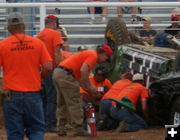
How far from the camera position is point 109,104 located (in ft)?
36.8

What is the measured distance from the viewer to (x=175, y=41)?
1220cm

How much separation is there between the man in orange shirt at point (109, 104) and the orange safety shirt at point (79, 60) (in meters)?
1.20

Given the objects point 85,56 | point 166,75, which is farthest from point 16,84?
point 166,75

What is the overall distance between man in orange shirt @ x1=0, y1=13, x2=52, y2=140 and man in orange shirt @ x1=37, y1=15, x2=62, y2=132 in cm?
319

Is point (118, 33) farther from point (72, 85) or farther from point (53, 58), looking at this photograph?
point (72, 85)

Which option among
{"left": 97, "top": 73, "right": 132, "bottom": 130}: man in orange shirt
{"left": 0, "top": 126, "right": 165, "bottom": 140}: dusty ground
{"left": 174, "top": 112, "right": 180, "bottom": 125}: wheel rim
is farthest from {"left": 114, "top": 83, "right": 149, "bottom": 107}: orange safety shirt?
{"left": 174, "top": 112, "right": 180, "bottom": 125}: wheel rim

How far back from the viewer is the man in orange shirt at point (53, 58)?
1071cm

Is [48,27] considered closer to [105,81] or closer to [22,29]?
[105,81]

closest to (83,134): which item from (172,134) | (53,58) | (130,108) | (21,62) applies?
(130,108)

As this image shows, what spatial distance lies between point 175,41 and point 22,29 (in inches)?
209

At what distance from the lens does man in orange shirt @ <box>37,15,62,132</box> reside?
10.7 m

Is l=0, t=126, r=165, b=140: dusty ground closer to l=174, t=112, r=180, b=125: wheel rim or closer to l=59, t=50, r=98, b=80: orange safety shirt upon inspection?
l=174, t=112, r=180, b=125: wheel rim

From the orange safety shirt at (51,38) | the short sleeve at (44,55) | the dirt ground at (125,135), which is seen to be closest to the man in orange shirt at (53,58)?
the orange safety shirt at (51,38)

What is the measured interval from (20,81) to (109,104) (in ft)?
13.1
